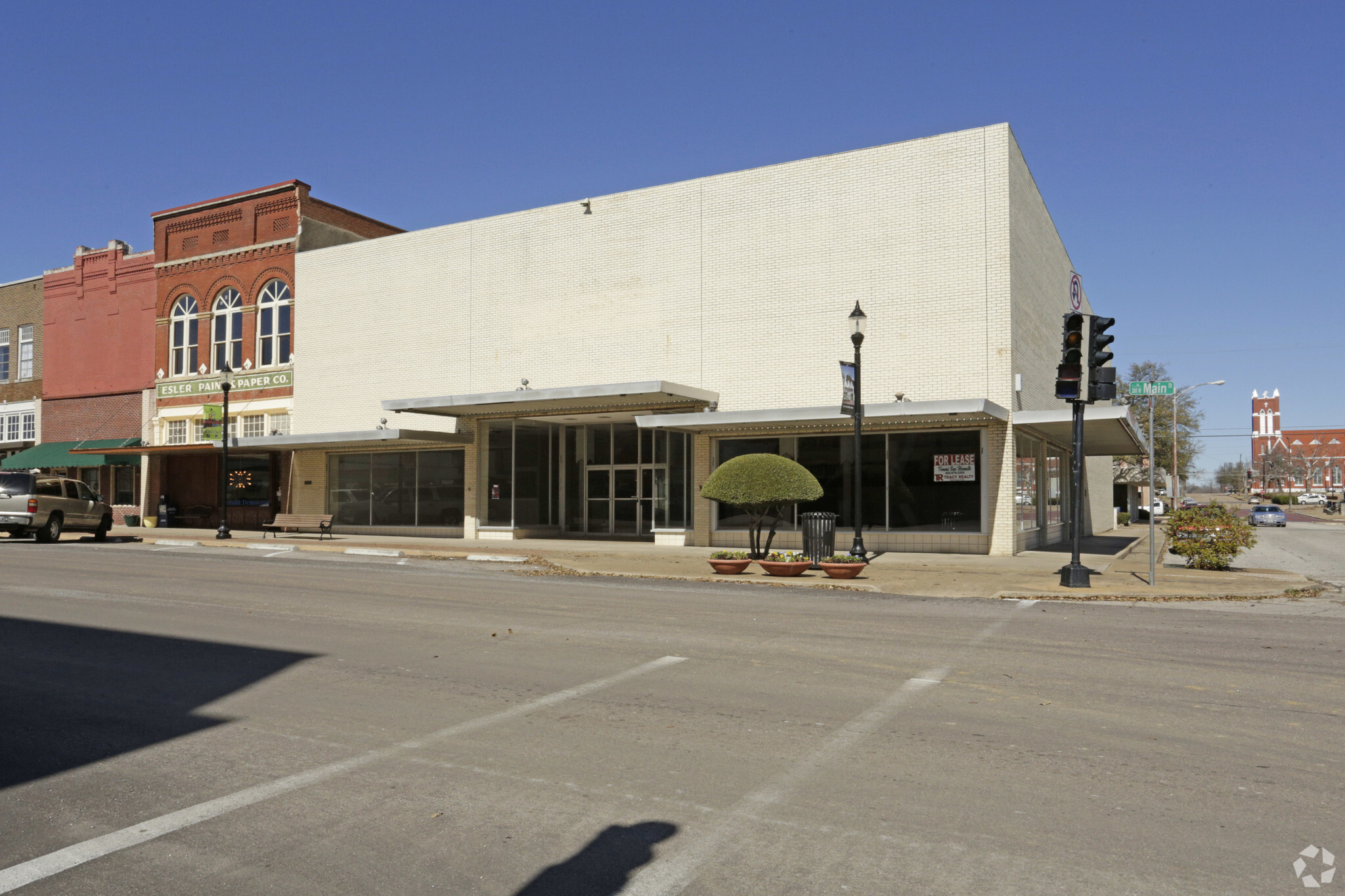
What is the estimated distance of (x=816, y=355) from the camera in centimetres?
2558

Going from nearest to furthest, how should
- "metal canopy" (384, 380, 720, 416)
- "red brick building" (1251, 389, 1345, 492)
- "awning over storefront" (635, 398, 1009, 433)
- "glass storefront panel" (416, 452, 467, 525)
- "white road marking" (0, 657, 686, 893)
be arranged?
"white road marking" (0, 657, 686, 893)
"awning over storefront" (635, 398, 1009, 433)
"metal canopy" (384, 380, 720, 416)
"glass storefront panel" (416, 452, 467, 525)
"red brick building" (1251, 389, 1345, 492)

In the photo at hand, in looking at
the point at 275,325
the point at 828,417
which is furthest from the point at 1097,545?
the point at 275,325

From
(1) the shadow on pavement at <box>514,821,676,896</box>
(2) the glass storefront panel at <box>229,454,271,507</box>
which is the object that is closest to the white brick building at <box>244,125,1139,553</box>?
(2) the glass storefront panel at <box>229,454,271,507</box>

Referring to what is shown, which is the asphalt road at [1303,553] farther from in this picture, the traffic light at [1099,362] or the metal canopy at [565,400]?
the metal canopy at [565,400]

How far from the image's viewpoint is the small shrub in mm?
19797

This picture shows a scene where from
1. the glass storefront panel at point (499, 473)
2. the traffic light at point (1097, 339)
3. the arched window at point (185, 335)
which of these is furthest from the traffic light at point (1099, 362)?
the arched window at point (185, 335)

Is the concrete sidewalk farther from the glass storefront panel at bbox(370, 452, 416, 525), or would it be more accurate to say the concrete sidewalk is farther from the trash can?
the glass storefront panel at bbox(370, 452, 416, 525)

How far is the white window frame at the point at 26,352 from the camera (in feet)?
144

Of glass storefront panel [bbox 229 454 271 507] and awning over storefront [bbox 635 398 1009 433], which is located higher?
awning over storefront [bbox 635 398 1009 433]

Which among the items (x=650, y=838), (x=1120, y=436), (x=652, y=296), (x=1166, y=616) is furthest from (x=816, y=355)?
(x=650, y=838)

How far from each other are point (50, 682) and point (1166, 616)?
12.5m

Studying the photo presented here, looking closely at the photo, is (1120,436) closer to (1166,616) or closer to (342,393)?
(1166,616)

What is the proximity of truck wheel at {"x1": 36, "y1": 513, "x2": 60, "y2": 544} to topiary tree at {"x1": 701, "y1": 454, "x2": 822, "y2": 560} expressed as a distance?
62.9 ft

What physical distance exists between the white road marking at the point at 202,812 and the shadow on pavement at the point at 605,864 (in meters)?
1.83
